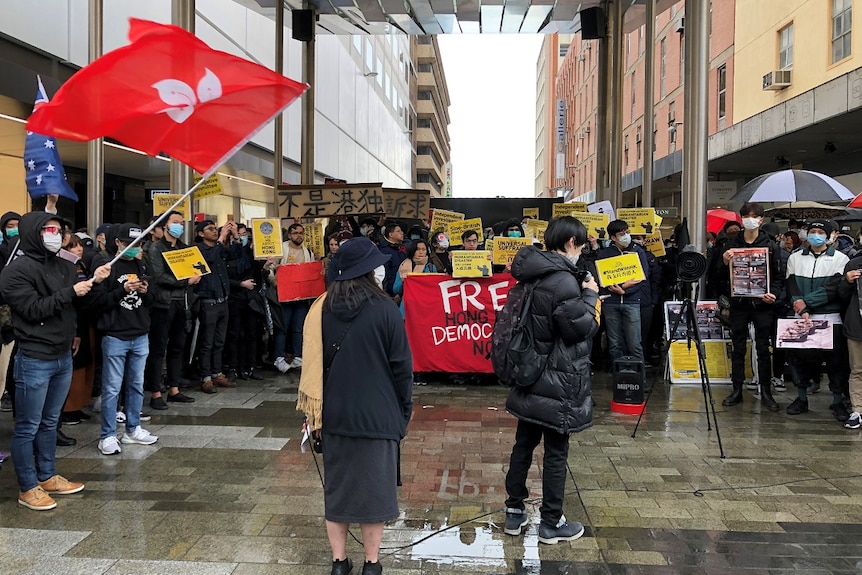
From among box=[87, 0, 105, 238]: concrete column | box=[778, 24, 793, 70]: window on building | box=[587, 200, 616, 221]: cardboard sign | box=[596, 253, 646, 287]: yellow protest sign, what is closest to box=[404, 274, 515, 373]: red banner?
box=[596, 253, 646, 287]: yellow protest sign

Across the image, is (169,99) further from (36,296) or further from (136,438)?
(136,438)

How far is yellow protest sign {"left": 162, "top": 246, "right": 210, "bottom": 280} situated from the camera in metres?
7.27

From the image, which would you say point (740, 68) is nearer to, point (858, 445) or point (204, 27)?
point (204, 27)

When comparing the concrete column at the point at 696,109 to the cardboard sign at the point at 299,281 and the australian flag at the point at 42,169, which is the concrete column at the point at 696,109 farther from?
the australian flag at the point at 42,169

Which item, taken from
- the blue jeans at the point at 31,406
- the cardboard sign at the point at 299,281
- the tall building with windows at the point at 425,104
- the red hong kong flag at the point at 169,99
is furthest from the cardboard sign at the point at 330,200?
the tall building with windows at the point at 425,104

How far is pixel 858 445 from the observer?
658 centimetres

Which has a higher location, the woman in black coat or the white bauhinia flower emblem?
the white bauhinia flower emblem

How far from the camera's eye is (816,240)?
752cm

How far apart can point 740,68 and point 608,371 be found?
1553 cm

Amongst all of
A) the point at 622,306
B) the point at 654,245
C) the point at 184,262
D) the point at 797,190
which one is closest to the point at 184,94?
the point at 184,262

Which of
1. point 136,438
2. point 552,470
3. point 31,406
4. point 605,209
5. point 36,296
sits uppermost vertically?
point 605,209

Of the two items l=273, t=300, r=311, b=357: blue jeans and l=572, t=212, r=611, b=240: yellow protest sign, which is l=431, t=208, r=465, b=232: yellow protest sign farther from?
l=273, t=300, r=311, b=357: blue jeans

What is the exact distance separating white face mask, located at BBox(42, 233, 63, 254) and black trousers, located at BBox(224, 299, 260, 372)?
14.0 feet

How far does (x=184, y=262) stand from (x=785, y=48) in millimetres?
18029
